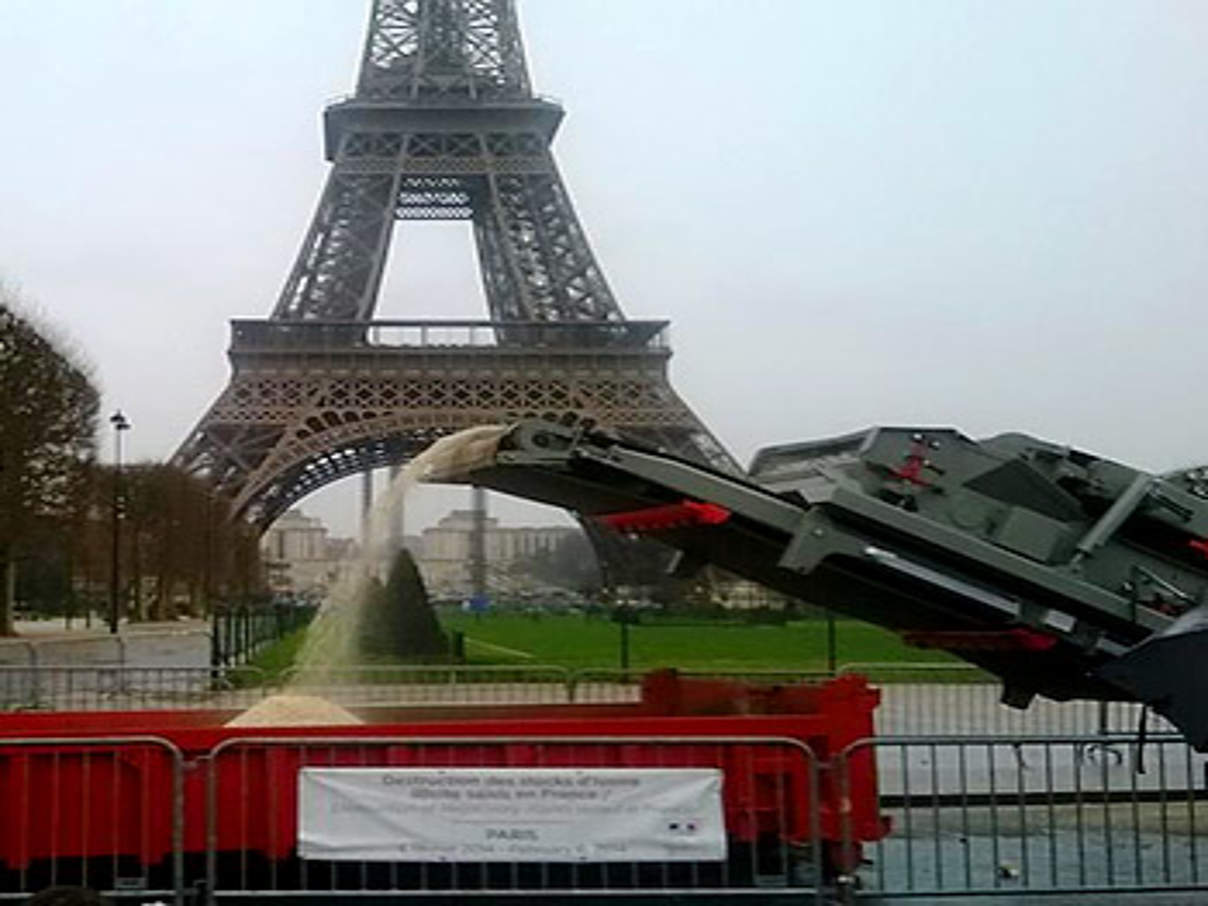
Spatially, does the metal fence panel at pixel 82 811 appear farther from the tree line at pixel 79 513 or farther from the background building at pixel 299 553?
the background building at pixel 299 553

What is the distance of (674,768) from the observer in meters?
8.18

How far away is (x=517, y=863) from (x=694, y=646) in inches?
1259

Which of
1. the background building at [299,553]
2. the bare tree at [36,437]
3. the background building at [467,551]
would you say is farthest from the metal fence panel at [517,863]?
the background building at [299,553]

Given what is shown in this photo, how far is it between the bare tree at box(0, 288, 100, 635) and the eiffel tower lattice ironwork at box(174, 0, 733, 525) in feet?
25.5

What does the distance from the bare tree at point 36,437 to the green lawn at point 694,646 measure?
11837 mm

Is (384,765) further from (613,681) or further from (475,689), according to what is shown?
(475,689)

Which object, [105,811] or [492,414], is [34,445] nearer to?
[492,414]

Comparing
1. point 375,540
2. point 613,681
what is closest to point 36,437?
point 613,681

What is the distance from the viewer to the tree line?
44.5 metres

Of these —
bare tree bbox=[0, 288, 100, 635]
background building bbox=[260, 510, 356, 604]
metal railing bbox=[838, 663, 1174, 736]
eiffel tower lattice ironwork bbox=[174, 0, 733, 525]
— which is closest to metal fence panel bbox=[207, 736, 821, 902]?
metal railing bbox=[838, 663, 1174, 736]

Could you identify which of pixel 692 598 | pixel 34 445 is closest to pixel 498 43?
pixel 692 598

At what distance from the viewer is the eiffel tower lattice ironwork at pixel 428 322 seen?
5741cm

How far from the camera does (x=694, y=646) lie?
3966cm

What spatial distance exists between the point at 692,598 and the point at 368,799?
4849cm
